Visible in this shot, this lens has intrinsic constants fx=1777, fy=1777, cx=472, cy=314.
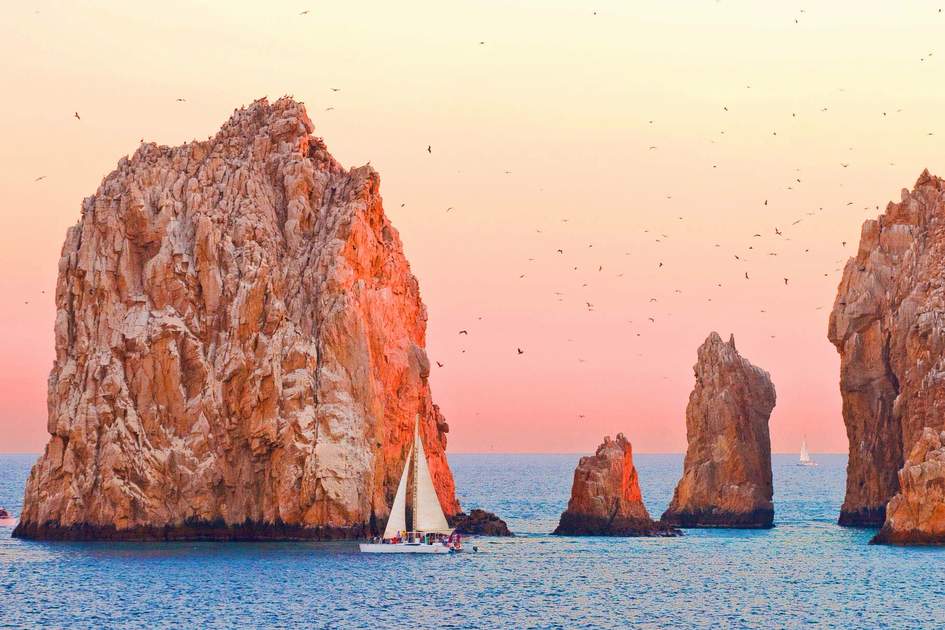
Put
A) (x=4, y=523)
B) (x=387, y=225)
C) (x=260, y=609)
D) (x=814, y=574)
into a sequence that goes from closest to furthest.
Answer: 1. (x=260, y=609)
2. (x=814, y=574)
3. (x=387, y=225)
4. (x=4, y=523)

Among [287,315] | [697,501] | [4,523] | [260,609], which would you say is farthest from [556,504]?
[260,609]

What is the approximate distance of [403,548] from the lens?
107312 millimetres

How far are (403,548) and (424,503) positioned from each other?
3817 mm

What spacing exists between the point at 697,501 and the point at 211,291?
44839 mm

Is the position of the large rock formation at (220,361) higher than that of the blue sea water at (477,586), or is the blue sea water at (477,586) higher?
the large rock formation at (220,361)

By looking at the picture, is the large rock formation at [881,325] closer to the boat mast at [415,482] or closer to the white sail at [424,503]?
the white sail at [424,503]

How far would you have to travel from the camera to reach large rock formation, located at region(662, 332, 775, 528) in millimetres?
134375

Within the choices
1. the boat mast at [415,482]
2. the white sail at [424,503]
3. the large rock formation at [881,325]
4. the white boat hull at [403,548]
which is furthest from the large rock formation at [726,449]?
the white boat hull at [403,548]

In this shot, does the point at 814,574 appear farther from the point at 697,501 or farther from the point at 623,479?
the point at 697,501

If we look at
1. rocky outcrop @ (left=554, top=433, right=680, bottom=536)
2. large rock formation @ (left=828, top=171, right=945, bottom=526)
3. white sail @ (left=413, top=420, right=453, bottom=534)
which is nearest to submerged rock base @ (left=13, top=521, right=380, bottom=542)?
white sail @ (left=413, top=420, right=453, bottom=534)

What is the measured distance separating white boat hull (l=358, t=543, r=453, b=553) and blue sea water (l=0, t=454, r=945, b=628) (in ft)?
2.35

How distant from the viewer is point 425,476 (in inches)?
4382

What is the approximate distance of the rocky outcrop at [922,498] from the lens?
10744cm

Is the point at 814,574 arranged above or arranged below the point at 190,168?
below
